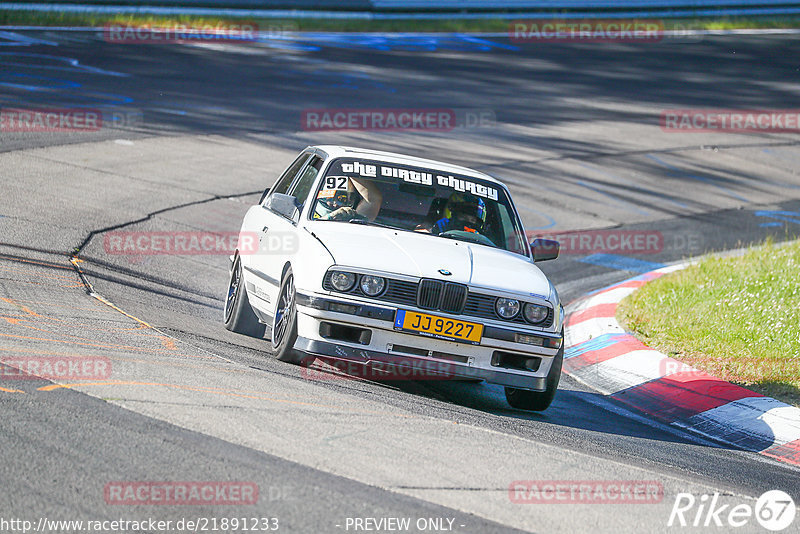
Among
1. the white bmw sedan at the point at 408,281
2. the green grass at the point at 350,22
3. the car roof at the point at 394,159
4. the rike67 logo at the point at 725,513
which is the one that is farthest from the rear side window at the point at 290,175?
the green grass at the point at 350,22

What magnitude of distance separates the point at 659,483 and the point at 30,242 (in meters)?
6.45

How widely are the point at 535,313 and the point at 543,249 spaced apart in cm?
122

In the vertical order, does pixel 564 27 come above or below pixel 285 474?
above

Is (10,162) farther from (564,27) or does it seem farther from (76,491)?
(564,27)

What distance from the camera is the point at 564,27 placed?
34469 millimetres

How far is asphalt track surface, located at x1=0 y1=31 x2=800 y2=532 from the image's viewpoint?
14.7 feet

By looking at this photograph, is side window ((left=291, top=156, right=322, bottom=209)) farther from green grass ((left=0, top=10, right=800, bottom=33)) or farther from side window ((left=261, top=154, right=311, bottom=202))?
green grass ((left=0, top=10, right=800, bottom=33))

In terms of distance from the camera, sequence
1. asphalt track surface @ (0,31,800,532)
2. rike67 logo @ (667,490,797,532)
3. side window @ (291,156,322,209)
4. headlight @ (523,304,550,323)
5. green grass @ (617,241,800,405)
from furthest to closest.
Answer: green grass @ (617,241,800,405) → side window @ (291,156,322,209) → headlight @ (523,304,550,323) → rike67 logo @ (667,490,797,532) → asphalt track surface @ (0,31,800,532)

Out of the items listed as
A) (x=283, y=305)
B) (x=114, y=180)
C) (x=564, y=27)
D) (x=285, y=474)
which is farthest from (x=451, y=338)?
(x=564, y=27)

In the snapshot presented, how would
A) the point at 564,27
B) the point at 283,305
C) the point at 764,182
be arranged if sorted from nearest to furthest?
the point at 283,305, the point at 764,182, the point at 564,27

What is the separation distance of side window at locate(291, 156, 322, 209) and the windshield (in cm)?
23

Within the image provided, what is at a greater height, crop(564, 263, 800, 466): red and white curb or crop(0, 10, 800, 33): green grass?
crop(0, 10, 800, 33): green grass

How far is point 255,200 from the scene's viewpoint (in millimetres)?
13695

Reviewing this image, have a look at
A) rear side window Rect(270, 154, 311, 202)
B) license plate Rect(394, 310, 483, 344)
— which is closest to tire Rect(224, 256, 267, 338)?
rear side window Rect(270, 154, 311, 202)
